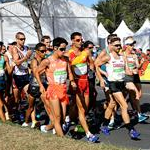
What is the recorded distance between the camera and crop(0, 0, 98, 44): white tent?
36188mm

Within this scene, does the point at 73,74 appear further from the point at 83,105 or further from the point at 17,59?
the point at 17,59

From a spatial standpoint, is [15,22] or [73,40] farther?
[15,22]

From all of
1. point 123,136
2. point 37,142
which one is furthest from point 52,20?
point 37,142

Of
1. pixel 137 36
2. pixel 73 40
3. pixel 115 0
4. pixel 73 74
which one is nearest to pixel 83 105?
pixel 73 74

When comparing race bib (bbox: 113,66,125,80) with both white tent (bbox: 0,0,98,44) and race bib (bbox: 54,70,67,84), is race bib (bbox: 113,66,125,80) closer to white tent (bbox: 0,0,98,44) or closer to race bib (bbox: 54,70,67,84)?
race bib (bbox: 54,70,67,84)

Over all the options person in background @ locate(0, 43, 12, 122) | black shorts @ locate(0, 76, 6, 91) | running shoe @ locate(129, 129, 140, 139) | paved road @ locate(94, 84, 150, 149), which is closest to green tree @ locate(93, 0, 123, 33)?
person in background @ locate(0, 43, 12, 122)

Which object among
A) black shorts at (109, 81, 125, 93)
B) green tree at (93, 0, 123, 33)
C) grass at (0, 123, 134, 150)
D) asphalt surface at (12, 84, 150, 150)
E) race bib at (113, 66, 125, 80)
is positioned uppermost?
green tree at (93, 0, 123, 33)

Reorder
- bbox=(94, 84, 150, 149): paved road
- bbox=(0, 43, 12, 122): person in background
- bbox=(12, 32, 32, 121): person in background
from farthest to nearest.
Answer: bbox=(12, 32, 32, 121): person in background
bbox=(0, 43, 12, 122): person in background
bbox=(94, 84, 150, 149): paved road

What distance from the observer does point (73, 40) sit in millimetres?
9367

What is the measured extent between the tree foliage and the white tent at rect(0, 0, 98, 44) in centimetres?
1414

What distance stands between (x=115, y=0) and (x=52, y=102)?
187 feet

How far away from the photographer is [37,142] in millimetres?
7547

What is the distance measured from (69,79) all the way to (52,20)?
30566mm

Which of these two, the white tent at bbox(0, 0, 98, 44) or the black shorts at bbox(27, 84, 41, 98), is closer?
the black shorts at bbox(27, 84, 41, 98)
